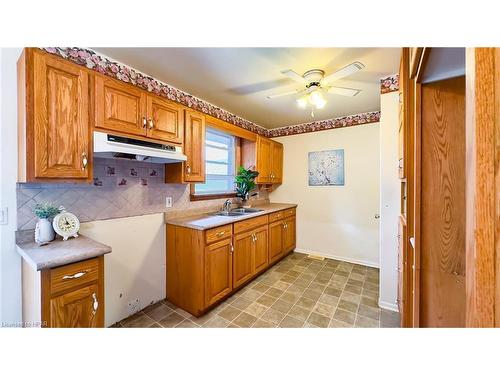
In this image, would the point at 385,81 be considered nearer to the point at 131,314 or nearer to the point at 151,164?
the point at 151,164

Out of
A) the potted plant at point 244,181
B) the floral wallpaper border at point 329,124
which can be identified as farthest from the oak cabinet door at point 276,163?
the potted plant at point 244,181

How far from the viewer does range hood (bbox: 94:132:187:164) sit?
4.28 feet

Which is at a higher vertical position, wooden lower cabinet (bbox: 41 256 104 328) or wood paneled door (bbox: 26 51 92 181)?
wood paneled door (bbox: 26 51 92 181)

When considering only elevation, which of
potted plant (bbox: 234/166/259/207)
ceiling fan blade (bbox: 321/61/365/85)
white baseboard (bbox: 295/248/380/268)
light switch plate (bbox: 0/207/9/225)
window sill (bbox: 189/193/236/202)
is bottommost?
white baseboard (bbox: 295/248/380/268)

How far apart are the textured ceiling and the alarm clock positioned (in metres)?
1.27

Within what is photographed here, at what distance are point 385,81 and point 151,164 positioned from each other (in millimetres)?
2508

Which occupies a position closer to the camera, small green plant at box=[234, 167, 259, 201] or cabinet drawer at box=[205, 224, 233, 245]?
cabinet drawer at box=[205, 224, 233, 245]

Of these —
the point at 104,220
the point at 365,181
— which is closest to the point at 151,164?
the point at 104,220

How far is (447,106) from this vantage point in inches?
34.4

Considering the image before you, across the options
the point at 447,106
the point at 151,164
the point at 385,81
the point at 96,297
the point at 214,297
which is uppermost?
the point at 385,81

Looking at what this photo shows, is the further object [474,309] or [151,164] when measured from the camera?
[151,164]

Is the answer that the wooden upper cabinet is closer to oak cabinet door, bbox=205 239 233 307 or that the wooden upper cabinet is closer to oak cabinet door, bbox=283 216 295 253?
oak cabinet door, bbox=205 239 233 307

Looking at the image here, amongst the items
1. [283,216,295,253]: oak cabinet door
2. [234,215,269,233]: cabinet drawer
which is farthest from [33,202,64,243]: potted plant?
[283,216,295,253]: oak cabinet door

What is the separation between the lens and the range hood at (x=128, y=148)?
130 cm
